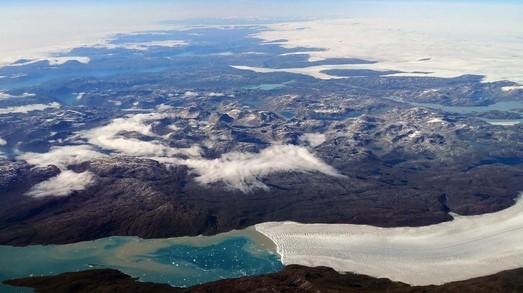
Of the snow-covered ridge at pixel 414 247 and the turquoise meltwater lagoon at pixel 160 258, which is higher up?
the snow-covered ridge at pixel 414 247

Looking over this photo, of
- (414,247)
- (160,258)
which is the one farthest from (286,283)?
(414,247)

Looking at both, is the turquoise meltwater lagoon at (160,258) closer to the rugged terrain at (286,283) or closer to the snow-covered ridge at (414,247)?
the rugged terrain at (286,283)

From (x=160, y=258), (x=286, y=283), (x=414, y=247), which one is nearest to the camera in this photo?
(x=286, y=283)

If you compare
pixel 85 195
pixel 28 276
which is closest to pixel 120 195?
pixel 85 195

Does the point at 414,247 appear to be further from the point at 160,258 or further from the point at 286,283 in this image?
the point at 160,258

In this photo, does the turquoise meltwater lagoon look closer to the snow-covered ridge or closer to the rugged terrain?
the rugged terrain

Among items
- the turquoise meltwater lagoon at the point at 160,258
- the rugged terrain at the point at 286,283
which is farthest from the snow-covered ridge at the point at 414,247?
the rugged terrain at the point at 286,283
